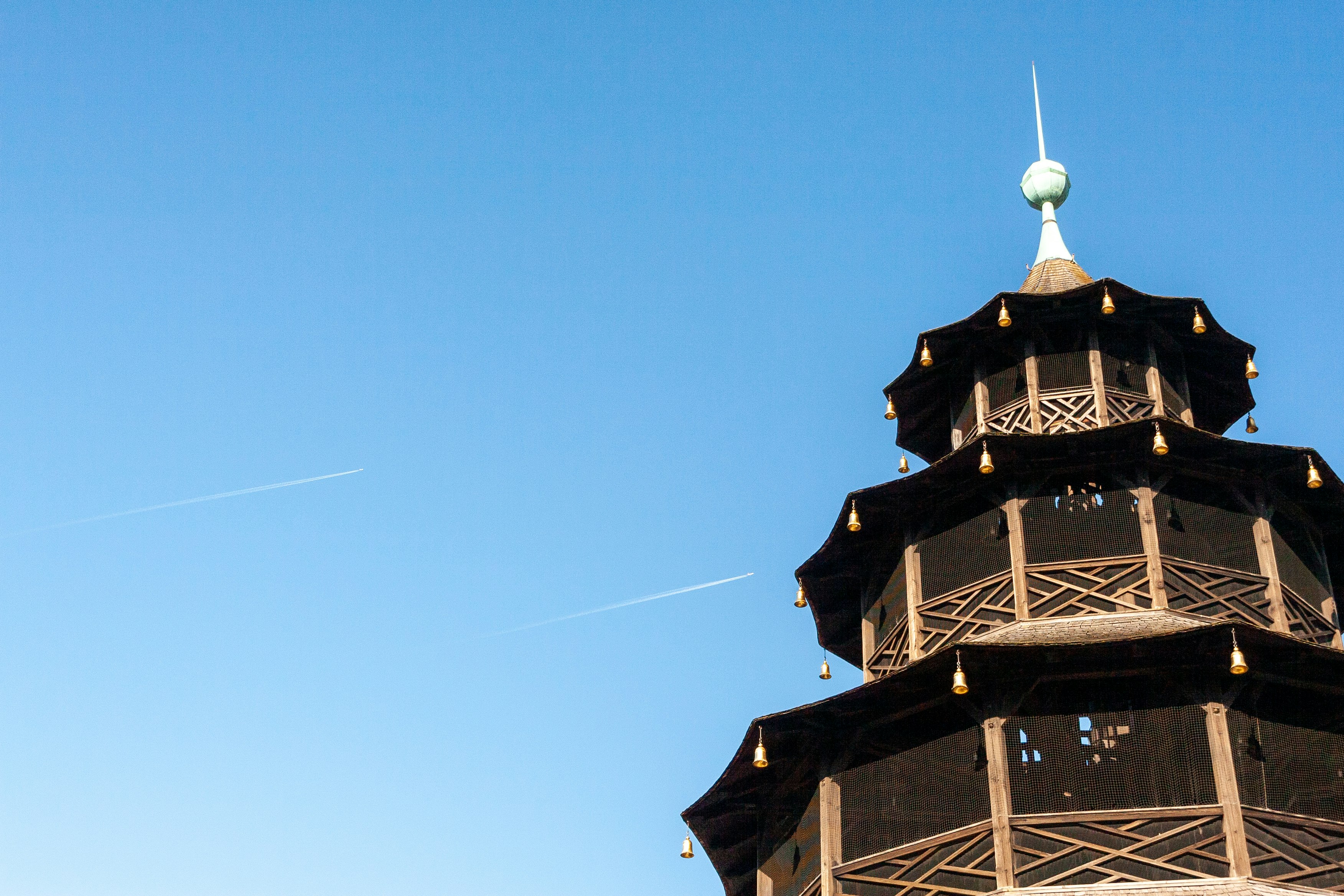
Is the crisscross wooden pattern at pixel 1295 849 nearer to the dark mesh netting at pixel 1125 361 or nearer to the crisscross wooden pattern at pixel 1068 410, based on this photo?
the crisscross wooden pattern at pixel 1068 410

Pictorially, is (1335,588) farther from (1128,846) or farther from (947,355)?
(1128,846)

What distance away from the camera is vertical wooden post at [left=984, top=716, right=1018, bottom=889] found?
2530 centimetres

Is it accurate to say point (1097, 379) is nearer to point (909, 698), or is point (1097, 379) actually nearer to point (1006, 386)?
point (1006, 386)

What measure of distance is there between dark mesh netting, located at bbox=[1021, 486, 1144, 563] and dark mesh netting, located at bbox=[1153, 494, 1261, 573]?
20.2 inches

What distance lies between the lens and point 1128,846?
25.2 meters

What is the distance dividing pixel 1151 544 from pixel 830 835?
7.69m

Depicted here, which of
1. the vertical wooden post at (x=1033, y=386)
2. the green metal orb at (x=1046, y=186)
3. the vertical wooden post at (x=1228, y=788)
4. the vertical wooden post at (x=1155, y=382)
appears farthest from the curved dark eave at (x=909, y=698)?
the green metal orb at (x=1046, y=186)

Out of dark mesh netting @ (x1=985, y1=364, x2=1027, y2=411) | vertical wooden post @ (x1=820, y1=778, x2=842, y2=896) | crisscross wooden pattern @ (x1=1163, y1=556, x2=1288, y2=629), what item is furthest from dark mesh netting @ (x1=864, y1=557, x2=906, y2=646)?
crisscross wooden pattern @ (x1=1163, y1=556, x2=1288, y2=629)

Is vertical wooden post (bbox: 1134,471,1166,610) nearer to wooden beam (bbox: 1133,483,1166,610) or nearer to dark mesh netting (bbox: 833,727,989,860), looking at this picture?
wooden beam (bbox: 1133,483,1166,610)

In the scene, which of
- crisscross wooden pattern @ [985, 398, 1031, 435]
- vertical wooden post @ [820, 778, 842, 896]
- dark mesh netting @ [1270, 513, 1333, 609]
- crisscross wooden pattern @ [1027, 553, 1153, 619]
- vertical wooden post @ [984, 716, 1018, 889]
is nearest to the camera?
vertical wooden post @ [984, 716, 1018, 889]

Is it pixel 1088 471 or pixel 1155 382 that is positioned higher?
pixel 1155 382

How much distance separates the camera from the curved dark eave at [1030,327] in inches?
1334

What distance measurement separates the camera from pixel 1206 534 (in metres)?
30.4

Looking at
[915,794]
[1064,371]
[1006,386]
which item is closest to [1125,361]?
[1064,371]
